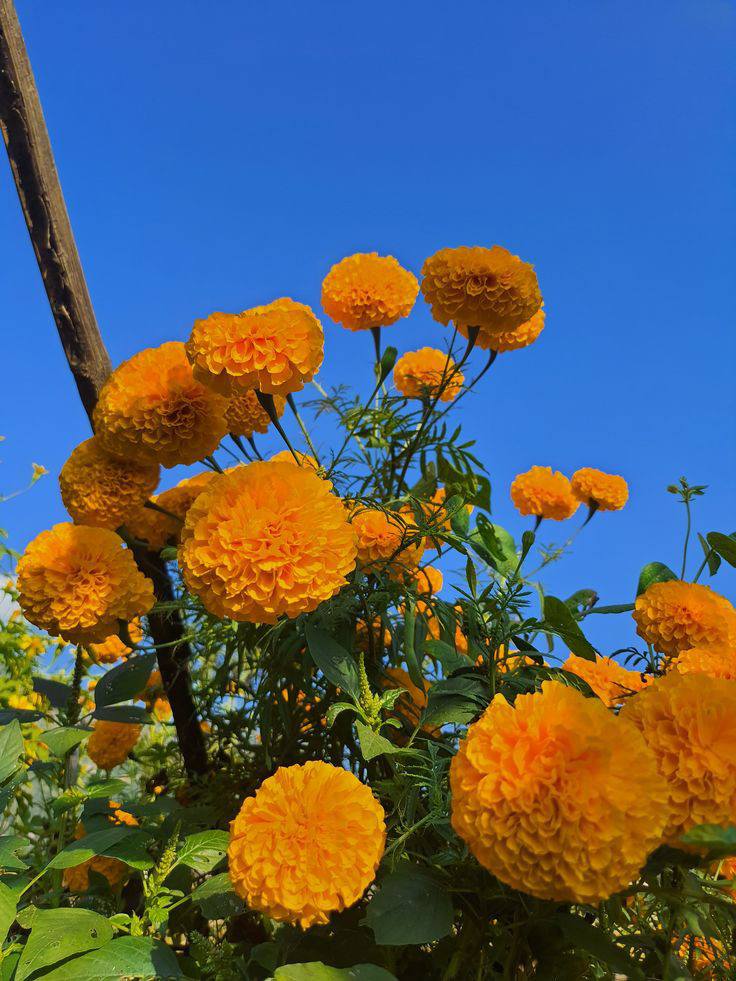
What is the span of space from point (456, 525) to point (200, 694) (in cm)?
75

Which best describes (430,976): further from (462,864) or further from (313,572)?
(313,572)

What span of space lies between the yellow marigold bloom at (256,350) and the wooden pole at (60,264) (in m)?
0.76

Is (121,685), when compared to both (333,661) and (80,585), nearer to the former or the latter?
(80,585)

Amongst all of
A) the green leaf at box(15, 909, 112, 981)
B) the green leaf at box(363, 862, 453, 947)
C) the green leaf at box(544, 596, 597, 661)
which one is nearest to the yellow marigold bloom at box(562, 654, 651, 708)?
the green leaf at box(544, 596, 597, 661)

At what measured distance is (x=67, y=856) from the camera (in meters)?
0.98

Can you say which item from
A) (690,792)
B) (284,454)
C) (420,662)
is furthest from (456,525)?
(690,792)

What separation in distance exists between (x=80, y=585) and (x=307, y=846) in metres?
0.75

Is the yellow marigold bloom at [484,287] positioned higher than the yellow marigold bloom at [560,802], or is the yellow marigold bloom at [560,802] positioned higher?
the yellow marigold bloom at [484,287]

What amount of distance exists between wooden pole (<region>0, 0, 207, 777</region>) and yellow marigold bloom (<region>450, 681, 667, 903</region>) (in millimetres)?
1103

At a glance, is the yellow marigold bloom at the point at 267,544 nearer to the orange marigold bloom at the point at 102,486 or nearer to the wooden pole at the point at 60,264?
the orange marigold bloom at the point at 102,486

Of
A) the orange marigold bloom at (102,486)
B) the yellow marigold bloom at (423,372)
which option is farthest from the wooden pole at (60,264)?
the yellow marigold bloom at (423,372)

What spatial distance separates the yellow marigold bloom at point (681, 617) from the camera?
1.33 meters

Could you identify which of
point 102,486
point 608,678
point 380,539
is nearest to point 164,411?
point 102,486

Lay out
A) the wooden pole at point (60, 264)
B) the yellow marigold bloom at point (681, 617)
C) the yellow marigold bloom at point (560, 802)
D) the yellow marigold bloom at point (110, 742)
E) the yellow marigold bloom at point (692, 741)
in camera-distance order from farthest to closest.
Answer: the yellow marigold bloom at point (110, 742) < the wooden pole at point (60, 264) < the yellow marigold bloom at point (681, 617) < the yellow marigold bloom at point (692, 741) < the yellow marigold bloom at point (560, 802)
